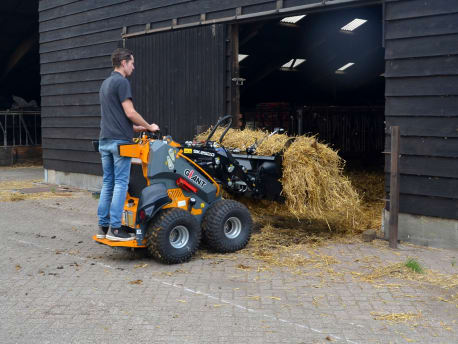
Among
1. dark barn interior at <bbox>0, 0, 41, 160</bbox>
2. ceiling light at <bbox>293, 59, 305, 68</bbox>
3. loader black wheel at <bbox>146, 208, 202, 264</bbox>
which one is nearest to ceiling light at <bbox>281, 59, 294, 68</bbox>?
ceiling light at <bbox>293, 59, 305, 68</bbox>

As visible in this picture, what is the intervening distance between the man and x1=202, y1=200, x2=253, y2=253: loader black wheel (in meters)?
0.92

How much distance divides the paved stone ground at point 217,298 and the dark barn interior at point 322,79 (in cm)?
847

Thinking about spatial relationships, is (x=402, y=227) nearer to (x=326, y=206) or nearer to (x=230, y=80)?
(x=326, y=206)

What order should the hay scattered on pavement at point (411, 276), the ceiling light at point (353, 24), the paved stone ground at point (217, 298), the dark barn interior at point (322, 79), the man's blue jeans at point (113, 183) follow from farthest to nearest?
the dark barn interior at point (322, 79), the ceiling light at point (353, 24), the man's blue jeans at point (113, 183), the hay scattered on pavement at point (411, 276), the paved stone ground at point (217, 298)

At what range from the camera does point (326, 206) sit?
289 inches

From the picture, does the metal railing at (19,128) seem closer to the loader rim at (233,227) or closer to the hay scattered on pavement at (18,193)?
the hay scattered on pavement at (18,193)

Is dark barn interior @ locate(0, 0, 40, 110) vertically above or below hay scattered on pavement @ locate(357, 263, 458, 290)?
above

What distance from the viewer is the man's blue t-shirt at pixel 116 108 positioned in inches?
253

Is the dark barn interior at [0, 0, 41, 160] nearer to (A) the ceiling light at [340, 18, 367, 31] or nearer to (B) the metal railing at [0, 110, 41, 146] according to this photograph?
(B) the metal railing at [0, 110, 41, 146]

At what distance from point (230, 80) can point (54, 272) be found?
477 cm

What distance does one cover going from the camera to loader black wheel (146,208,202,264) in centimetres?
629

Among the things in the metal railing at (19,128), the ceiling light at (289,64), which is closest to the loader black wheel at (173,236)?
the ceiling light at (289,64)

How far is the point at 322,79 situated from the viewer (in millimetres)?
19359

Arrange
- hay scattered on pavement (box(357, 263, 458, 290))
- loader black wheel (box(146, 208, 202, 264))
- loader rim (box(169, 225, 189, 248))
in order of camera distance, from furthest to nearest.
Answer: loader rim (box(169, 225, 189, 248)) → loader black wheel (box(146, 208, 202, 264)) → hay scattered on pavement (box(357, 263, 458, 290))
